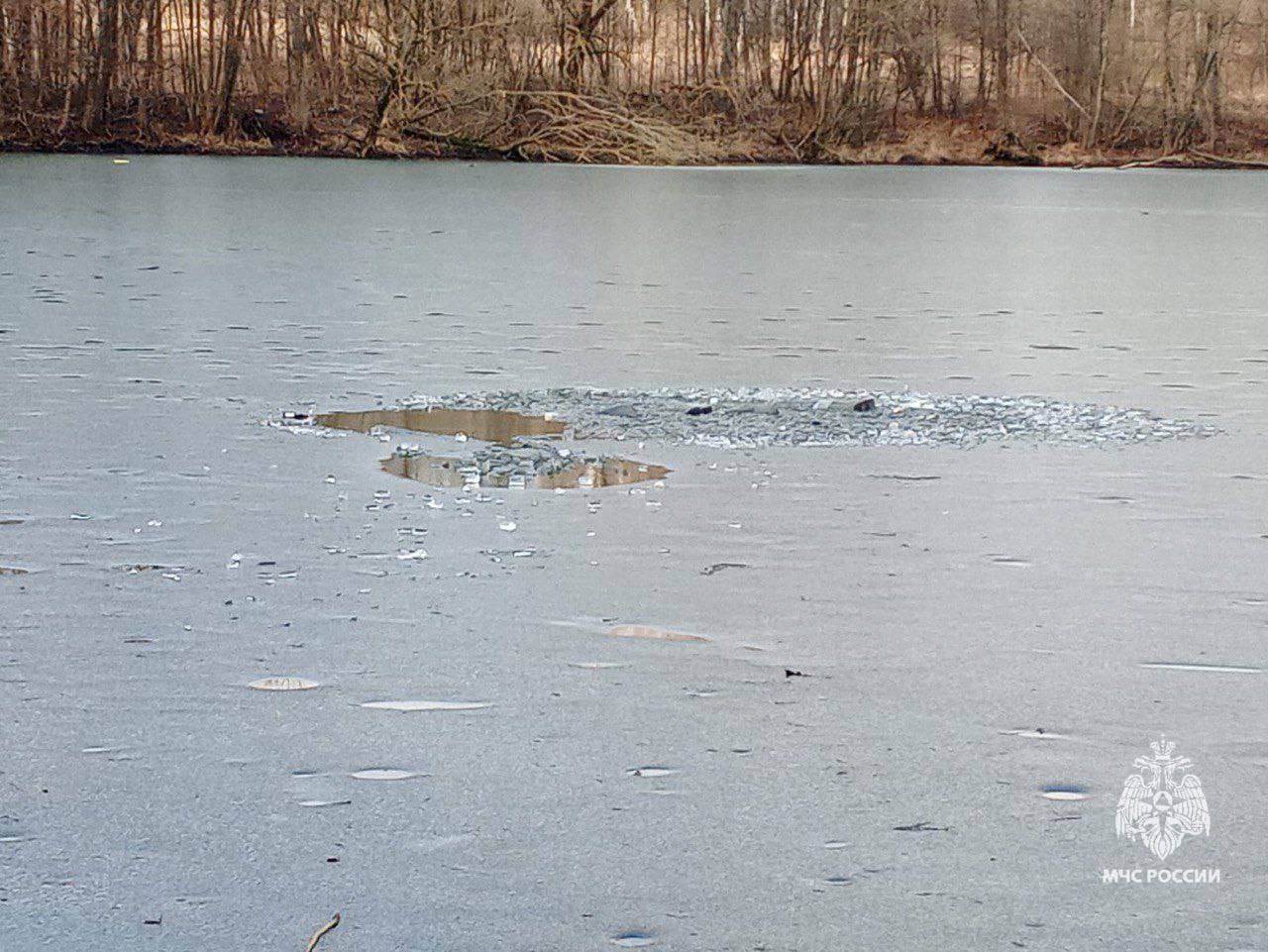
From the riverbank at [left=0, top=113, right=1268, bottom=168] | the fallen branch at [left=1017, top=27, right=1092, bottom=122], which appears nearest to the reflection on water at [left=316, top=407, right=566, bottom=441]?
the riverbank at [left=0, top=113, right=1268, bottom=168]

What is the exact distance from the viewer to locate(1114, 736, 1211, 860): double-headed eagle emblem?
2371 millimetres

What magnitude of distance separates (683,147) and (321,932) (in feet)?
93.4

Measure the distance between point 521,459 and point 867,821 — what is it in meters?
2.62

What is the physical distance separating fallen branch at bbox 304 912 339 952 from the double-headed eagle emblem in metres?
0.91

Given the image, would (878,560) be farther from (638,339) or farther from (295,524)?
(638,339)

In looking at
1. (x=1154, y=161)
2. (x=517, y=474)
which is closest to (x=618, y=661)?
(x=517, y=474)

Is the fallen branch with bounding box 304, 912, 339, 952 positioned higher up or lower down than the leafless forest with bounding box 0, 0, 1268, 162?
lower down

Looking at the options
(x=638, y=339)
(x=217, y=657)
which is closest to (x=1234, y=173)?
(x=638, y=339)

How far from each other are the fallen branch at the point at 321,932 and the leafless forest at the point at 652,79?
28.1 metres

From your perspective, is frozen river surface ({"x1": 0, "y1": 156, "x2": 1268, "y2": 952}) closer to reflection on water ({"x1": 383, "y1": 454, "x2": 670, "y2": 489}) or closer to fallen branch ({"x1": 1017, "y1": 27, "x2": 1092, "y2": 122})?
reflection on water ({"x1": 383, "y1": 454, "x2": 670, "y2": 489})

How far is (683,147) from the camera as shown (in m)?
30.0

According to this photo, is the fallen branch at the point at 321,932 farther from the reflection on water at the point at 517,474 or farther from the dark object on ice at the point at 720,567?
the reflection on water at the point at 517,474

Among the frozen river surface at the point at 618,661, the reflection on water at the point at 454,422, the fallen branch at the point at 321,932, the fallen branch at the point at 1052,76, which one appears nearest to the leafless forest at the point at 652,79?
the fallen branch at the point at 1052,76

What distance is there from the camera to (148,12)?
34656 mm
